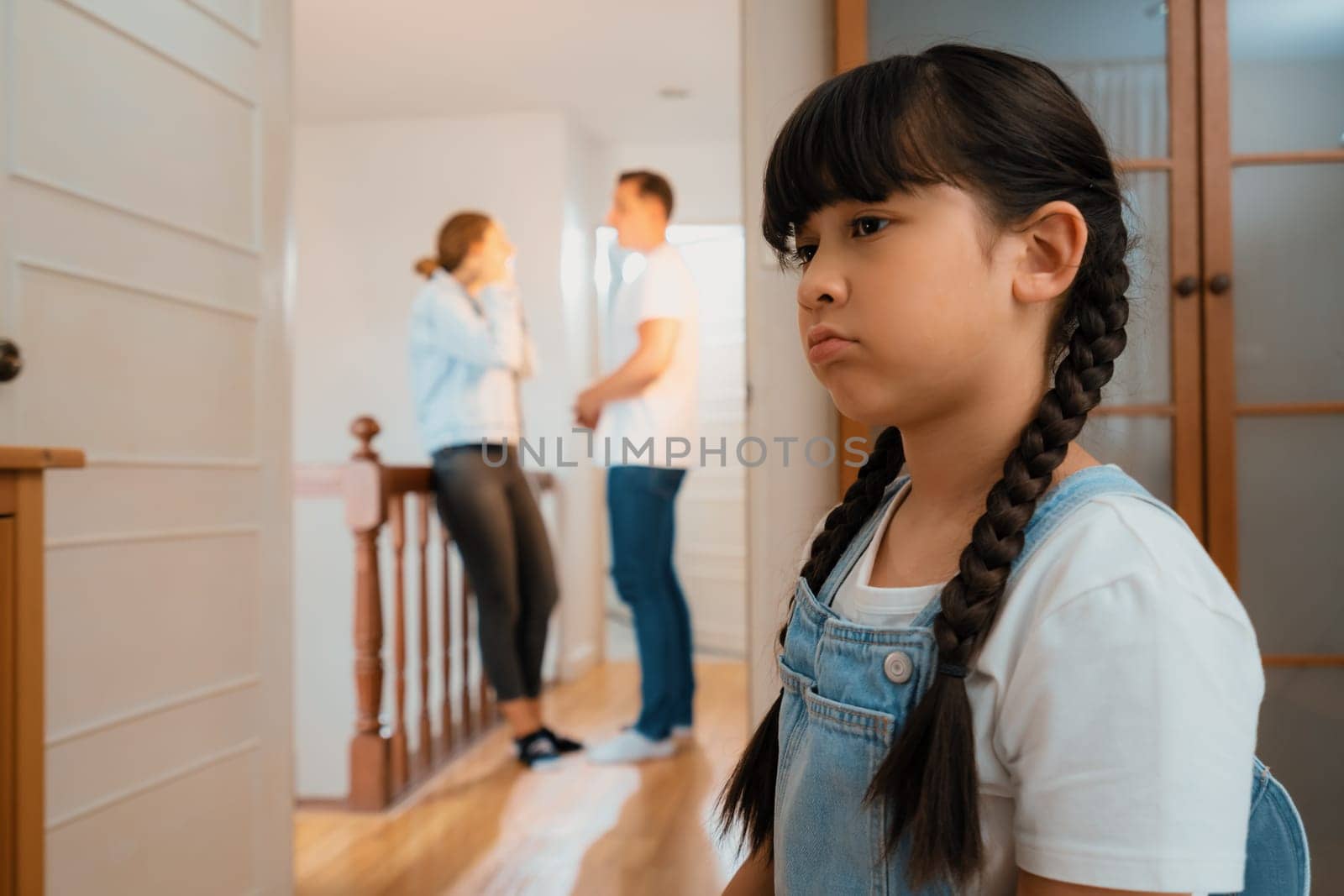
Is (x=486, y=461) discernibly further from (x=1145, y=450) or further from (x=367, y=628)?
(x=1145, y=450)

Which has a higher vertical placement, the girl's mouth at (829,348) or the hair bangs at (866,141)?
the hair bangs at (866,141)

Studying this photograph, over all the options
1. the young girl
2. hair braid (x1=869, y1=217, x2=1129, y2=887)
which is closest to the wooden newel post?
the young girl

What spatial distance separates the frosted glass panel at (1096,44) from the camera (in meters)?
1.79

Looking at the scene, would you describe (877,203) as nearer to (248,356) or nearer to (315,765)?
(248,356)

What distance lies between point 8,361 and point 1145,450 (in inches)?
64.8

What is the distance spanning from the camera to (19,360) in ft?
4.56

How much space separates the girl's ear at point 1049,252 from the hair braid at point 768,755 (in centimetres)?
22

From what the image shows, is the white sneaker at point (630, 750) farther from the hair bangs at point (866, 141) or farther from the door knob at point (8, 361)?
the hair bangs at point (866, 141)

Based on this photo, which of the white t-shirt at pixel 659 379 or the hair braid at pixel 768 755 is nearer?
the hair braid at pixel 768 755

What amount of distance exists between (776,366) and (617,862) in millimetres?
1108

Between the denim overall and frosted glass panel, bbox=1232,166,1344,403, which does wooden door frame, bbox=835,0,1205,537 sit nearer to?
frosted glass panel, bbox=1232,166,1344,403

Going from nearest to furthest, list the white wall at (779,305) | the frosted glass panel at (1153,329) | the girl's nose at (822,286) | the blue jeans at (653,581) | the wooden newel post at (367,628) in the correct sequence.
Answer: the girl's nose at (822,286) < the frosted glass panel at (1153,329) < the white wall at (779,305) < the wooden newel post at (367,628) < the blue jeans at (653,581)

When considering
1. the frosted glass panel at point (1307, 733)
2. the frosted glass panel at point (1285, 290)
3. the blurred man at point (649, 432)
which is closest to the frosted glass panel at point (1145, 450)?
the frosted glass panel at point (1285, 290)

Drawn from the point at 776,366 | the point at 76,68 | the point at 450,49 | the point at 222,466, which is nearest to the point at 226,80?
the point at 76,68
